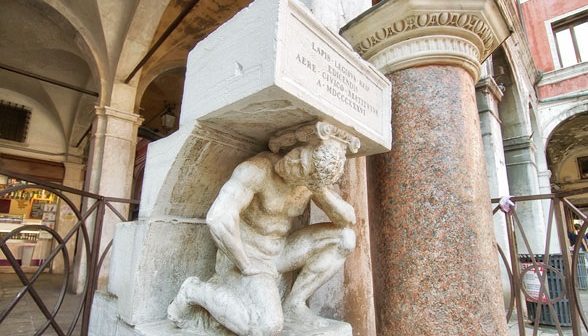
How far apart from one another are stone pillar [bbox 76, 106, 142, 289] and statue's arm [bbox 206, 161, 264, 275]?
16.7ft

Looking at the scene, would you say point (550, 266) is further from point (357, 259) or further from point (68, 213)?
point (68, 213)

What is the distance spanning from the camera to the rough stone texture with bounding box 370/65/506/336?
1641 mm

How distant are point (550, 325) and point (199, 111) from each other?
5648mm

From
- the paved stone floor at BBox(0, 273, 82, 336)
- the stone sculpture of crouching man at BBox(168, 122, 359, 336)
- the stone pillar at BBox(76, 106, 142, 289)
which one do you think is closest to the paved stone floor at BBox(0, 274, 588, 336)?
the paved stone floor at BBox(0, 273, 82, 336)

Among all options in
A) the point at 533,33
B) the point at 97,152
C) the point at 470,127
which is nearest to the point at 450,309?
the point at 470,127

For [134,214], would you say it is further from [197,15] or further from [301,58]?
[301,58]

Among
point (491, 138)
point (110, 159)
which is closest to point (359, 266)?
point (491, 138)

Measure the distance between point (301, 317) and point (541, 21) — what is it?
1564cm

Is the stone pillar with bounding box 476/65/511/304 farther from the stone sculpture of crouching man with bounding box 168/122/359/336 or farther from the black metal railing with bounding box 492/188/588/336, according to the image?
the stone sculpture of crouching man with bounding box 168/122/359/336

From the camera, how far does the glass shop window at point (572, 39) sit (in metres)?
11.7

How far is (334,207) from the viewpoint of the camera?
1582mm

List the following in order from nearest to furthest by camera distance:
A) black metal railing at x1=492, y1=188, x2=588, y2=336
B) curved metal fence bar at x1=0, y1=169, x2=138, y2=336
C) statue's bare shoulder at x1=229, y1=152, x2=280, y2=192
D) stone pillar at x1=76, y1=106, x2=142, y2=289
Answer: statue's bare shoulder at x1=229, y1=152, x2=280, y2=192
curved metal fence bar at x1=0, y1=169, x2=138, y2=336
black metal railing at x1=492, y1=188, x2=588, y2=336
stone pillar at x1=76, y1=106, x2=142, y2=289

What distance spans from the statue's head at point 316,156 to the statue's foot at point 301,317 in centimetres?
57

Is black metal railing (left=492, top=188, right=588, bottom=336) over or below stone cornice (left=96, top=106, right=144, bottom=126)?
below
